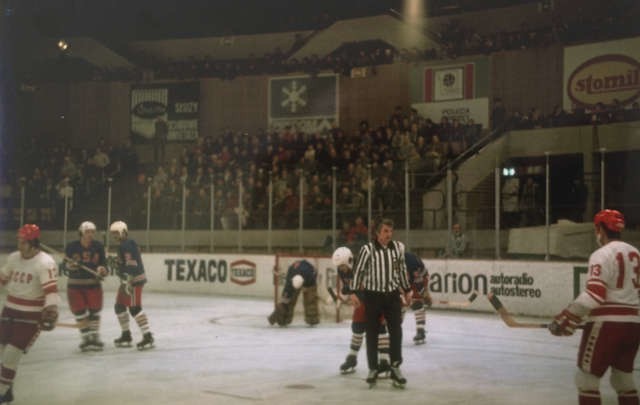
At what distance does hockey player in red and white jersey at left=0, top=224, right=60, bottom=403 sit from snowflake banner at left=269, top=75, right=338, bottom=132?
20.3m

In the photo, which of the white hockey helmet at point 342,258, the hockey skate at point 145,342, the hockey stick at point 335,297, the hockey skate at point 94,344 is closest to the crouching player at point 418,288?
the hockey stick at point 335,297

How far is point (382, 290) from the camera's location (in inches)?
360

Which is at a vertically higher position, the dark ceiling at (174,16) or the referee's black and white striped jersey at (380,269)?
the dark ceiling at (174,16)

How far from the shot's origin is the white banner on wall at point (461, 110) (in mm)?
25672

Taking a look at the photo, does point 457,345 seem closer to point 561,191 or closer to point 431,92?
point 561,191

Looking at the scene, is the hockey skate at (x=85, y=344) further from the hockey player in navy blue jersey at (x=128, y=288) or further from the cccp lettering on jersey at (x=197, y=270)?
the cccp lettering on jersey at (x=197, y=270)

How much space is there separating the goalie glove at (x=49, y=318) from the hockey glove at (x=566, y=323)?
454cm

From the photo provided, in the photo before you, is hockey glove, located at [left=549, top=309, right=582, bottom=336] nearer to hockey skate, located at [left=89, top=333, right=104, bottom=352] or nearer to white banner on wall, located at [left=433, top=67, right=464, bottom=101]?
hockey skate, located at [left=89, top=333, right=104, bottom=352]

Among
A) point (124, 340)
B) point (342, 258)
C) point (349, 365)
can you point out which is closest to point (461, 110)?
point (342, 258)

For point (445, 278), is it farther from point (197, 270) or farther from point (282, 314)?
point (197, 270)

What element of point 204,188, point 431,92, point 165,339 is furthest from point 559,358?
point 431,92

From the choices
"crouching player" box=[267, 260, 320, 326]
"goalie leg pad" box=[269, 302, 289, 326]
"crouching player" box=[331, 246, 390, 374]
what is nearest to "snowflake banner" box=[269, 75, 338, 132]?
"crouching player" box=[267, 260, 320, 326]

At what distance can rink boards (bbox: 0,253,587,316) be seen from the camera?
1644cm

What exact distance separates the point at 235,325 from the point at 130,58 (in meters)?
19.9
